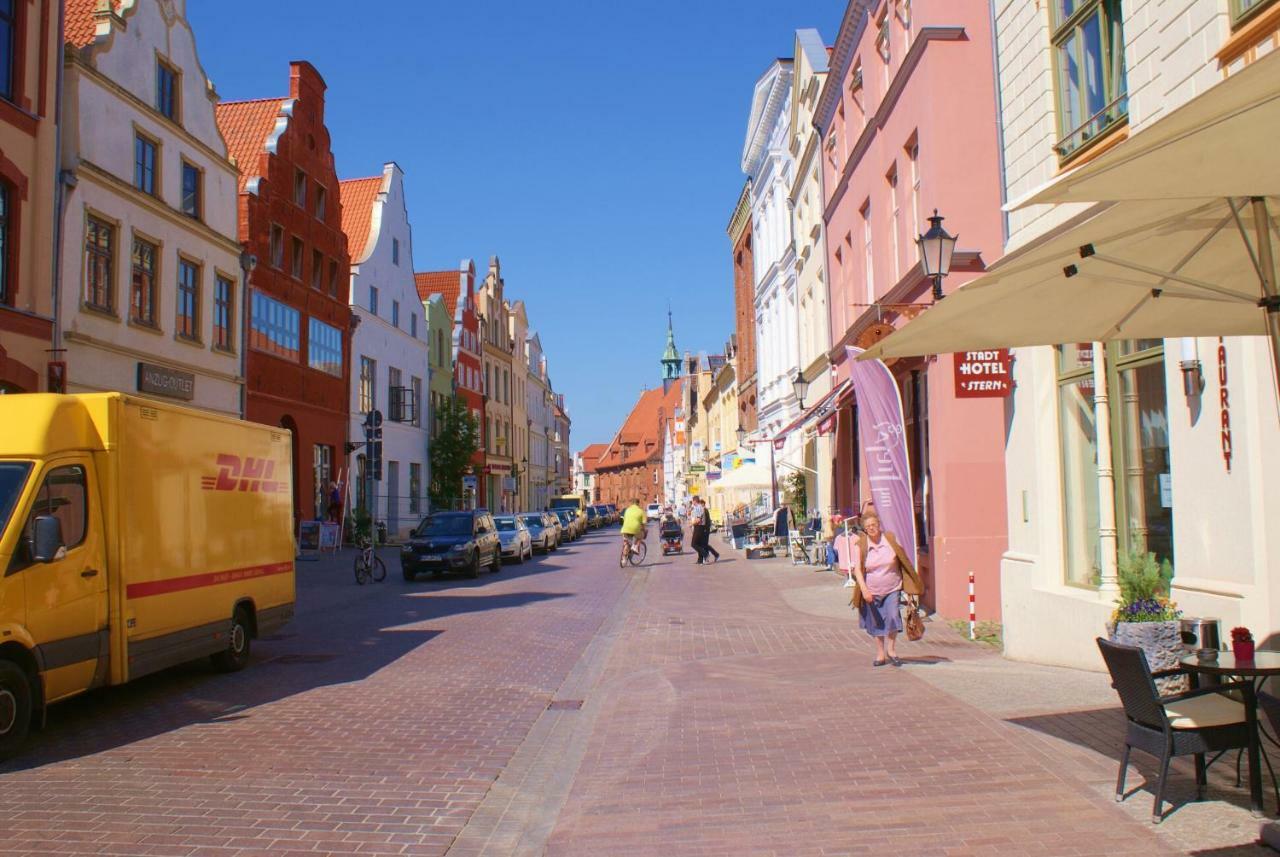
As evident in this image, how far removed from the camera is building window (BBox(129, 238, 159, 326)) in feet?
81.1

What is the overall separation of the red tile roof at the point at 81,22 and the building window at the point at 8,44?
382 cm

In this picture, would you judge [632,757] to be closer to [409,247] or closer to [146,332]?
[146,332]

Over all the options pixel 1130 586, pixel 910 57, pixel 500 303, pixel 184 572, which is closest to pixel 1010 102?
pixel 910 57

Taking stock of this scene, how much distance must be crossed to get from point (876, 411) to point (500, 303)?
57.3 meters

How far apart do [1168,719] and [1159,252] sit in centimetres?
235

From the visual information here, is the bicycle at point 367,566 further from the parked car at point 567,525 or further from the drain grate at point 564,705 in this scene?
the parked car at point 567,525

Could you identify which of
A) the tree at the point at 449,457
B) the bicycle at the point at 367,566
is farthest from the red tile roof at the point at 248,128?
the tree at the point at 449,457

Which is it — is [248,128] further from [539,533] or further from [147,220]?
[539,533]

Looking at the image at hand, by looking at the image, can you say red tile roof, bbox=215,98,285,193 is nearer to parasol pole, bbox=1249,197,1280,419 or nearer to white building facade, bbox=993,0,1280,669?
white building facade, bbox=993,0,1280,669

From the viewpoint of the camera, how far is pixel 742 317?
53719mm

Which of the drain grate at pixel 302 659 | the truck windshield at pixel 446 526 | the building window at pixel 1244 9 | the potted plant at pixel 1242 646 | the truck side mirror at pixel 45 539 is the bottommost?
the drain grate at pixel 302 659

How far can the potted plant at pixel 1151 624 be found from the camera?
25.1 ft

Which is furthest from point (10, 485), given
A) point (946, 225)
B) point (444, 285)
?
point (444, 285)

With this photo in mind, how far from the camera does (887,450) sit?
46.4ft
